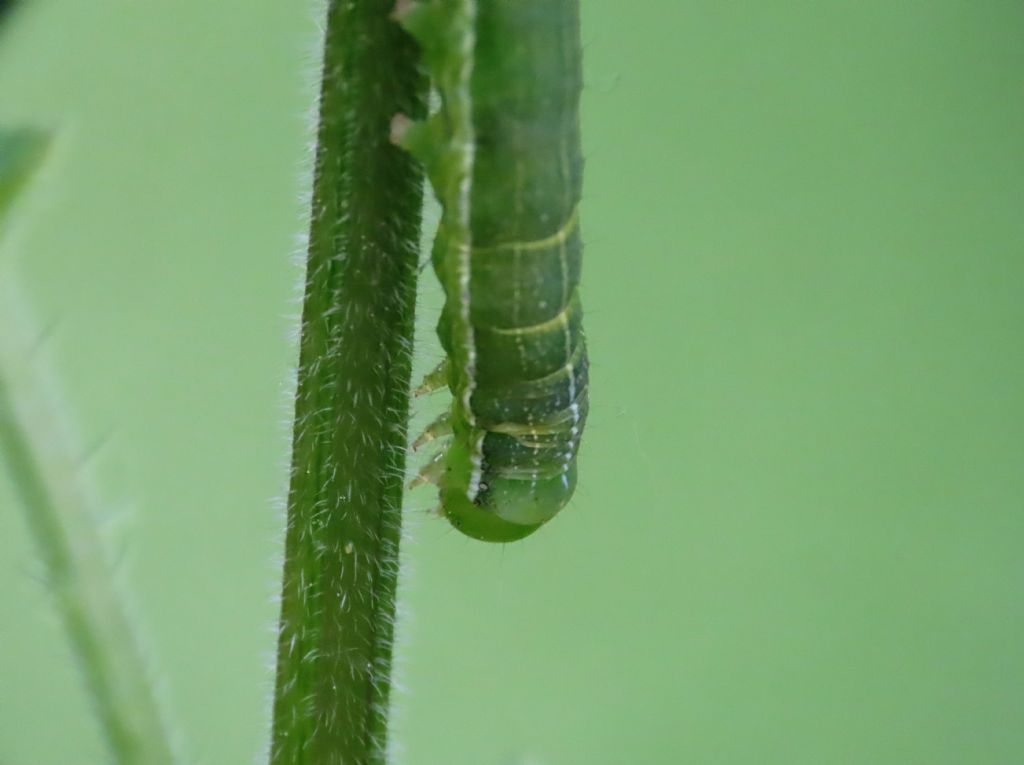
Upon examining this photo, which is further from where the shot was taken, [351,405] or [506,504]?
[506,504]

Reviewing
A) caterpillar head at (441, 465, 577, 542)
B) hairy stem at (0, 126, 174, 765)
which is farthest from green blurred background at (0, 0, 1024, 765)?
hairy stem at (0, 126, 174, 765)

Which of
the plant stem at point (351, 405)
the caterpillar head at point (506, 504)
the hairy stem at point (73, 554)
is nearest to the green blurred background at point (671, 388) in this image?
the caterpillar head at point (506, 504)

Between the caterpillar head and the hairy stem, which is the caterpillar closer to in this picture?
the caterpillar head

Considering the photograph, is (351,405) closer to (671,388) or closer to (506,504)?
(506,504)

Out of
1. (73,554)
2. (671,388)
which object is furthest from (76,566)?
(671,388)

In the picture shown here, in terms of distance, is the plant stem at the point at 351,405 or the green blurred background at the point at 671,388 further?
the green blurred background at the point at 671,388

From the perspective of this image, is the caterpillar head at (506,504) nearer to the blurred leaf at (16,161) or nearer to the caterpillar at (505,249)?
the caterpillar at (505,249)
